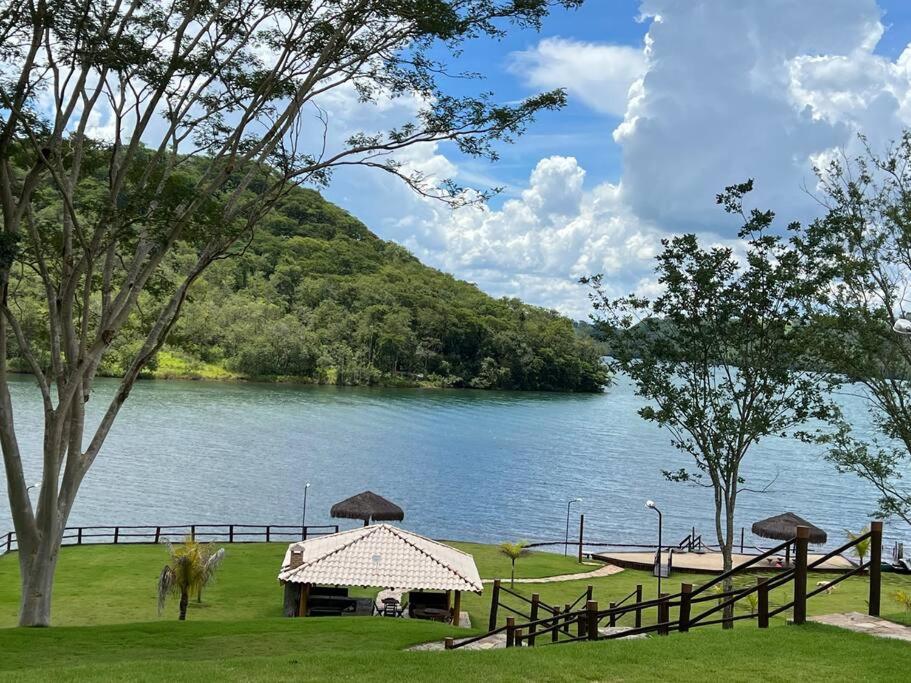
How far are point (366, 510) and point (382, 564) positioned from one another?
938 centimetres

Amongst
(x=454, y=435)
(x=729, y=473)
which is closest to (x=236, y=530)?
(x=729, y=473)

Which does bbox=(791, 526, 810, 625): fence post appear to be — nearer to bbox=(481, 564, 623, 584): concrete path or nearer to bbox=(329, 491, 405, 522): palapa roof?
bbox=(481, 564, 623, 584): concrete path

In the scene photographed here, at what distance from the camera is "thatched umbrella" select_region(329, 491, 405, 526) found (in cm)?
2586

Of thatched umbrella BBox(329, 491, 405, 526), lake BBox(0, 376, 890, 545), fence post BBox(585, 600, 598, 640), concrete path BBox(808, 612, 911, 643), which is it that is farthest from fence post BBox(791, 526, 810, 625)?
lake BBox(0, 376, 890, 545)

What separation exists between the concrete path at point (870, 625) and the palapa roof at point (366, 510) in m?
18.4

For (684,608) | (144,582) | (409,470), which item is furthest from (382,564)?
(409,470)

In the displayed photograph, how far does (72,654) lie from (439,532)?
2584 centimetres

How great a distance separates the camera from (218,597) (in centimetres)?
1912

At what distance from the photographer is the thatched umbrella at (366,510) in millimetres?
25859

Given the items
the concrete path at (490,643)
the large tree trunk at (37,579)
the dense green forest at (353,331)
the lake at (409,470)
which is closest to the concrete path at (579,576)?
the concrete path at (490,643)

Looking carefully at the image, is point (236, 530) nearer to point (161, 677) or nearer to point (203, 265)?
point (203, 265)

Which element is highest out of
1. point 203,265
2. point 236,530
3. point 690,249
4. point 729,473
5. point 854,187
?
point 854,187

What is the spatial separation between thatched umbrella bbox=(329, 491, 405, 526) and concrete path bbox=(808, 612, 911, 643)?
1842 centimetres

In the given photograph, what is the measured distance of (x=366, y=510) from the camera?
26.0m
